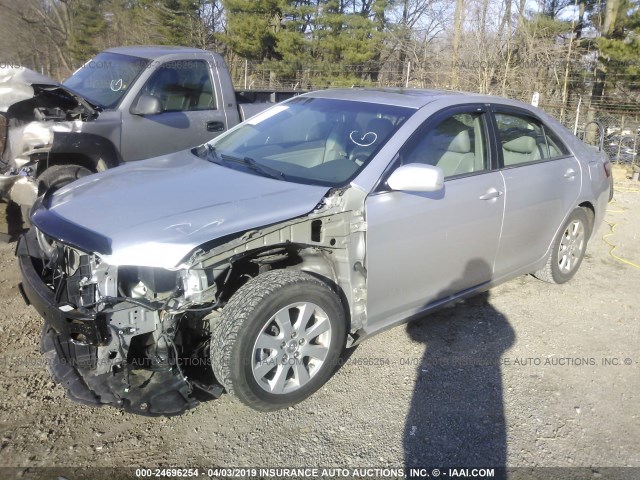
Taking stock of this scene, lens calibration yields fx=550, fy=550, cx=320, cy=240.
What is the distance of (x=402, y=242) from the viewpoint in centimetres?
337

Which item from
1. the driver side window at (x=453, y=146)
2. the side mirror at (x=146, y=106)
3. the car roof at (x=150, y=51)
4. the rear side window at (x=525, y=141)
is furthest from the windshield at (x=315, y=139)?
the car roof at (x=150, y=51)

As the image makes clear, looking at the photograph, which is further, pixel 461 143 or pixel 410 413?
pixel 461 143

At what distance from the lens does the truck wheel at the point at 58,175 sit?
5.13 m

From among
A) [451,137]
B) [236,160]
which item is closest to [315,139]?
[236,160]

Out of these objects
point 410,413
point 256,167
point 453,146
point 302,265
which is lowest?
point 410,413

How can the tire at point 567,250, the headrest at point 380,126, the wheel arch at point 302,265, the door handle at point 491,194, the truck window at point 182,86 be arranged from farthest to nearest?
the truck window at point 182,86 < the tire at point 567,250 < the door handle at point 491,194 < the headrest at point 380,126 < the wheel arch at point 302,265

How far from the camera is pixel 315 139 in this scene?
3.88 m

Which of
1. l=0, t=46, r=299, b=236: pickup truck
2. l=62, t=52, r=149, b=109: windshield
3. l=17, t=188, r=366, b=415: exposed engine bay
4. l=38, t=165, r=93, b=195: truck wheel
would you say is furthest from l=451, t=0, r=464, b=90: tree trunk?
l=17, t=188, r=366, b=415: exposed engine bay

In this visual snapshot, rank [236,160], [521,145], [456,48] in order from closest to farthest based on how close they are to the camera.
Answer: [236,160] → [521,145] → [456,48]

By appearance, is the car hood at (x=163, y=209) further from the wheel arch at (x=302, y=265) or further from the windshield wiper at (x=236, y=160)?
the wheel arch at (x=302, y=265)

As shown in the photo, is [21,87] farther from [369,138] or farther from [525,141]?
[525,141]

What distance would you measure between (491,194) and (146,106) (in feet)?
12.4

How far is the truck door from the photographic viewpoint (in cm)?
592

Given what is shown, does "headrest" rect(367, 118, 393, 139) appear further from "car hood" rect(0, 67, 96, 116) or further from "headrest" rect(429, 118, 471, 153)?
"car hood" rect(0, 67, 96, 116)
